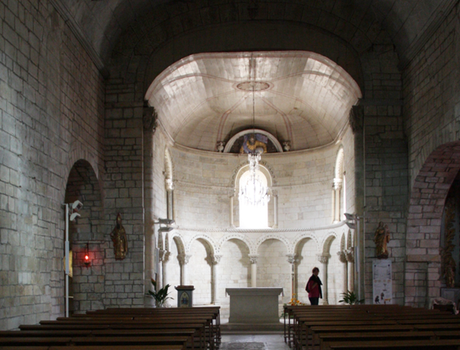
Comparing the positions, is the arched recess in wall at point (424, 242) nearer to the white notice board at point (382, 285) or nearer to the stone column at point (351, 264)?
the white notice board at point (382, 285)

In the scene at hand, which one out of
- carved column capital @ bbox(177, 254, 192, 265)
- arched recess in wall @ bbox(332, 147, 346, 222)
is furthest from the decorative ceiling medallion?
carved column capital @ bbox(177, 254, 192, 265)

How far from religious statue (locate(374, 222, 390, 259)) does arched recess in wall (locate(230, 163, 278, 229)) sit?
8.43 metres

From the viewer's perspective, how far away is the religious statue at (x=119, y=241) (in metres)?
15.9

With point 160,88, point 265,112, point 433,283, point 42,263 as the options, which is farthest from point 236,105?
point 42,263

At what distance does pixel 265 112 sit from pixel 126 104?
26.9 ft

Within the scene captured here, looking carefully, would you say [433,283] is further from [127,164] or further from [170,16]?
[170,16]

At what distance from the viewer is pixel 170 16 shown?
1669 cm

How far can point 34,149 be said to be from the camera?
11.0m

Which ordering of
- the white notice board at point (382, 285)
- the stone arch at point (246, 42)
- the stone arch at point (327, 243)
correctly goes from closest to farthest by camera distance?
the white notice board at point (382, 285) < the stone arch at point (246, 42) < the stone arch at point (327, 243)

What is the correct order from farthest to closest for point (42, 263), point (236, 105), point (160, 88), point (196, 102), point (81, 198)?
point (236, 105), point (196, 102), point (160, 88), point (81, 198), point (42, 263)

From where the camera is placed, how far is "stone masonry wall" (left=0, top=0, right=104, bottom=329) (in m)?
9.80

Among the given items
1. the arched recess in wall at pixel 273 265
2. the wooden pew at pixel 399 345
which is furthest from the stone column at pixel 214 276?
the wooden pew at pixel 399 345

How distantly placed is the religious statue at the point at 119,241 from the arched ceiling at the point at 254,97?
12.9ft

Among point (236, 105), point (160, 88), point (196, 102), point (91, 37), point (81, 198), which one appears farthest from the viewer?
point (236, 105)
